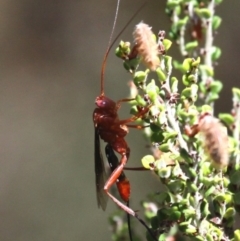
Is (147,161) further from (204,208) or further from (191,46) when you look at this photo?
(191,46)

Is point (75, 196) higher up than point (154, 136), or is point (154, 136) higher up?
point (154, 136)

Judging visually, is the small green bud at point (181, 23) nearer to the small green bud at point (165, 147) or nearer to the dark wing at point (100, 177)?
the small green bud at point (165, 147)

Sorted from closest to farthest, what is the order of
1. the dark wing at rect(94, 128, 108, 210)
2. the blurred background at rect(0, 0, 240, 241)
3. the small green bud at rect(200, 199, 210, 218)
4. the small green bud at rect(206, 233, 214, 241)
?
the small green bud at rect(206, 233, 214, 241) < the small green bud at rect(200, 199, 210, 218) < the dark wing at rect(94, 128, 108, 210) < the blurred background at rect(0, 0, 240, 241)

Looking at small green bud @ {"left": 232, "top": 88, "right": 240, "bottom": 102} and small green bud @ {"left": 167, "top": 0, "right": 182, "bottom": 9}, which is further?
small green bud @ {"left": 167, "top": 0, "right": 182, "bottom": 9}

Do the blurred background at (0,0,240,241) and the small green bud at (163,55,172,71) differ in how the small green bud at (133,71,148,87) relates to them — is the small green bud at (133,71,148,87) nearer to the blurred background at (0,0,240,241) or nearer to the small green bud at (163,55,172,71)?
the small green bud at (163,55,172,71)

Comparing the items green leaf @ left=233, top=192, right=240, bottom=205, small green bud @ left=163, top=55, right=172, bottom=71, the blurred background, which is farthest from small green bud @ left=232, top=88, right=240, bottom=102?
the blurred background

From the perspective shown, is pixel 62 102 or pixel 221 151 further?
pixel 62 102

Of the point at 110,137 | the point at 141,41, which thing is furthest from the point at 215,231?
the point at 110,137

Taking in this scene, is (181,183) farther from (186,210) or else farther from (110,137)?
(110,137)
